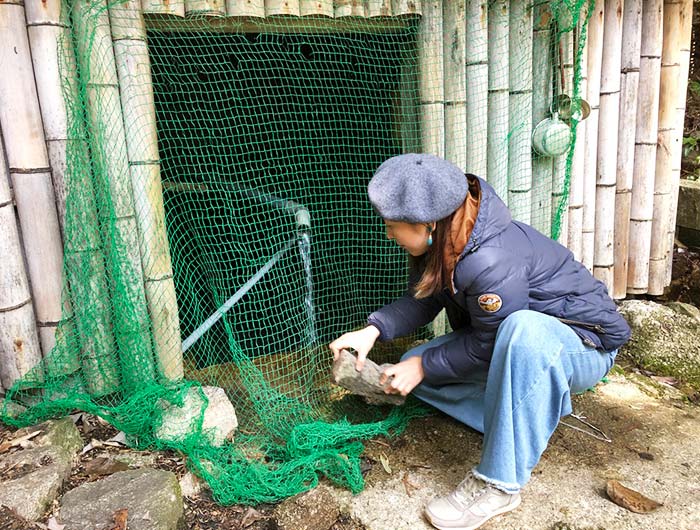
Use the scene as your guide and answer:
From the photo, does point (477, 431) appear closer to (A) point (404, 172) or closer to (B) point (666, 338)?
(A) point (404, 172)

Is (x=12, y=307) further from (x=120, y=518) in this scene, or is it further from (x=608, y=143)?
(x=608, y=143)

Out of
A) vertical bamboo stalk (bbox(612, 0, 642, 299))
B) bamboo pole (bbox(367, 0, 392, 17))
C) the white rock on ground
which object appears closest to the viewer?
the white rock on ground

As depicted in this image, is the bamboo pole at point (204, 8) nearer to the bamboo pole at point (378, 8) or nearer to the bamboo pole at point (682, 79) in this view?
the bamboo pole at point (378, 8)

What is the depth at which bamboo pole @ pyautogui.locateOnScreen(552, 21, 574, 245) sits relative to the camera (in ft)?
13.1

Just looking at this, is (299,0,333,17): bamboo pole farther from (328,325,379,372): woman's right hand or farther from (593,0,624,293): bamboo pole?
(593,0,624,293): bamboo pole

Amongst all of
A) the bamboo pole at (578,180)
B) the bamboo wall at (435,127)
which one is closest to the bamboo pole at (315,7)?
the bamboo wall at (435,127)

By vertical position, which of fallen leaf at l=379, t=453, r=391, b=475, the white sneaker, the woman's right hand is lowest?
fallen leaf at l=379, t=453, r=391, b=475

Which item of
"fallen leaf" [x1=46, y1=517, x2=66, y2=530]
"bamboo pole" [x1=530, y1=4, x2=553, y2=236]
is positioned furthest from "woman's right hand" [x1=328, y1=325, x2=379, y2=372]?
"bamboo pole" [x1=530, y1=4, x2=553, y2=236]

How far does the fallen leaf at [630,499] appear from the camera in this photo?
268cm

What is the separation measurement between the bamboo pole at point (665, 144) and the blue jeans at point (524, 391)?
2.85 metres

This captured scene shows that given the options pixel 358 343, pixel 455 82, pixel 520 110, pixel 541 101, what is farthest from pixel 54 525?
pixel 541 101

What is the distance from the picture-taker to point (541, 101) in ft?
13.5

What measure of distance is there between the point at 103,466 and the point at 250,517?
79 cm

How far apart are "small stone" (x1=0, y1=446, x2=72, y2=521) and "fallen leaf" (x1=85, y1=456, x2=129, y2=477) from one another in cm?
10
